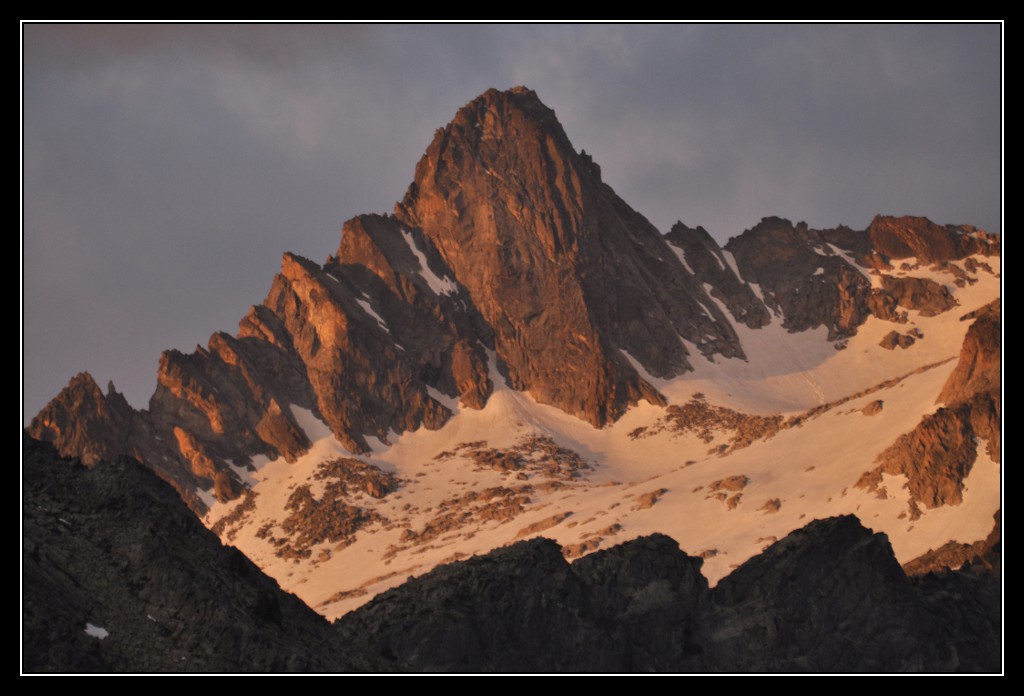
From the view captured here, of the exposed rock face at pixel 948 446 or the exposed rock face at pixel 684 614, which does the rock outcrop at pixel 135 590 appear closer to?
the exposed rock face at pixel 684 614

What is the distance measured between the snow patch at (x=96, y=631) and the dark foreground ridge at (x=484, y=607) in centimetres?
10

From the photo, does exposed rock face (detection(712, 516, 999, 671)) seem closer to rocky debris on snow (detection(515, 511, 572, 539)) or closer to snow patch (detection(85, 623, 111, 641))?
snow patch (detection(85, 623, 111, 641))

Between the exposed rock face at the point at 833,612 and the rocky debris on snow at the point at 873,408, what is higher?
the rocky debris on snow at the point at 873,408

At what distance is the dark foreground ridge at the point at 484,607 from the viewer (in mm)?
48031

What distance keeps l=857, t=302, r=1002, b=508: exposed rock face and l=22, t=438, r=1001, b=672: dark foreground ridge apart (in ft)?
145

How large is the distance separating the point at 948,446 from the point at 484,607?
7348 cm

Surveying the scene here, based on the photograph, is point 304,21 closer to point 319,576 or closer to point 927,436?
Result: point 927,436

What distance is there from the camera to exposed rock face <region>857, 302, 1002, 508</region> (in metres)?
121

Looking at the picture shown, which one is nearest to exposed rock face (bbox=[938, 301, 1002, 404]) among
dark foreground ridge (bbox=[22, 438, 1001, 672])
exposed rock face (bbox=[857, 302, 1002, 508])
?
exposed rock face (bbox=[857, 302, 1002, 508])

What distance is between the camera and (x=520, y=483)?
637 ft

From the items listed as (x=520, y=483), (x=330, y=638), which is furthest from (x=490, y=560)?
(x=520, y=483)

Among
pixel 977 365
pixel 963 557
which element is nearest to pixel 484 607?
pixel 963 557

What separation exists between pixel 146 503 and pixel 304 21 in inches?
989

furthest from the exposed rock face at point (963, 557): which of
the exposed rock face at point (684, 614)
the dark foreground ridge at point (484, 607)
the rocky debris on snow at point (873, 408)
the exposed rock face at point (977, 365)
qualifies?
the rocky debris on snow at point (873, 408)
